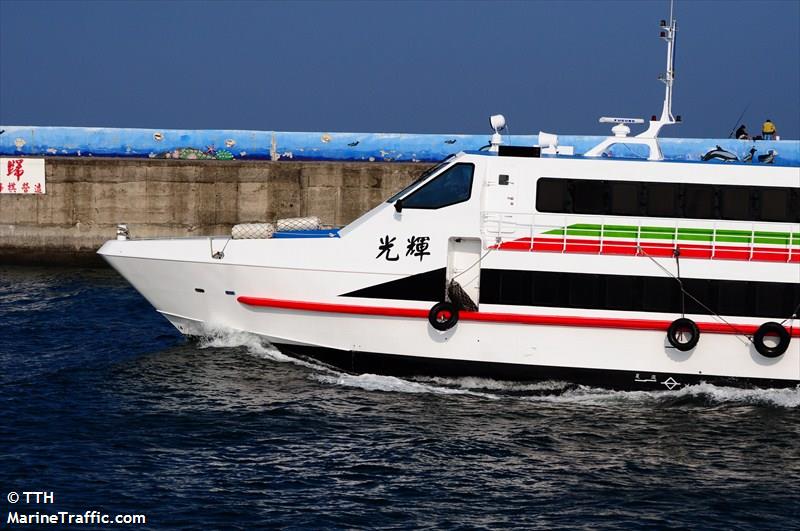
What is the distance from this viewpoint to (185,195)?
110 feet

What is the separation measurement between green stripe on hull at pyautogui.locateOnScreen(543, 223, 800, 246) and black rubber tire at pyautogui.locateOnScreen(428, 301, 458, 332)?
210 cm

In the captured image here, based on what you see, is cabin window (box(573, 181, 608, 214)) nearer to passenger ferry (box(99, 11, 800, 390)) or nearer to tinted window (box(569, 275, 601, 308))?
passenger ferry (box(99, 11, 800, 390))

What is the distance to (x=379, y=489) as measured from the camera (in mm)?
14477

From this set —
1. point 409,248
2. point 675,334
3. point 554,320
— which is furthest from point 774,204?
point 409,248

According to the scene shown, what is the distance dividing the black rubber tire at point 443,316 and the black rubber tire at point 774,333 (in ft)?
16.8

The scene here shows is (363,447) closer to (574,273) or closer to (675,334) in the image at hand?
(574,273)

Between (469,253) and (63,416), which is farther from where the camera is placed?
(469,253)

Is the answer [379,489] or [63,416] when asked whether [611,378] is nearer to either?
[379,489]

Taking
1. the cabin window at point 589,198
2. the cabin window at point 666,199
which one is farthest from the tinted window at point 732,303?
the cabin window at point 589,198

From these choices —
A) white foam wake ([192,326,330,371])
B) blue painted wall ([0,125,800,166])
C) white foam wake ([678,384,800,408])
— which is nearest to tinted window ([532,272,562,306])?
white foam wake ([678,384,800,408])

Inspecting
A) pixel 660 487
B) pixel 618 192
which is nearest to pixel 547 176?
pixel 618 192

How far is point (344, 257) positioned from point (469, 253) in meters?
2.15

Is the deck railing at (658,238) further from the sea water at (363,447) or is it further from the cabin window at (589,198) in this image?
the sea water at (363,447)

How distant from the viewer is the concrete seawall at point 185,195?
110ft
